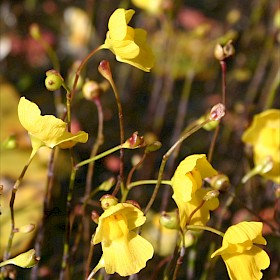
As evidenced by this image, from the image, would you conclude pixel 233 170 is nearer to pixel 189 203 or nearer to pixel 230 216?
pixel 230 216

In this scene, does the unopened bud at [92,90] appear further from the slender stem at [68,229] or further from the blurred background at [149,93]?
the blurred background at [149,93]

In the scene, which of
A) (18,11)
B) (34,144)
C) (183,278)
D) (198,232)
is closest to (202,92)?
(18,11)

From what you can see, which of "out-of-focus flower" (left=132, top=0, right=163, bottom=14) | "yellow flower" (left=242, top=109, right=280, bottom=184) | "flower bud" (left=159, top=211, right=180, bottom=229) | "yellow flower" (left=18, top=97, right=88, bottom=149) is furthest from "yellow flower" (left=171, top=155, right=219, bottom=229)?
"out-of-focus flower" (left=132, top=0, right=163, bottom=14)

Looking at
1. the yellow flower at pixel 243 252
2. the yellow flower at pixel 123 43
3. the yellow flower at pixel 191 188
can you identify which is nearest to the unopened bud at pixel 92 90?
the yellow flower at pixel 123 43

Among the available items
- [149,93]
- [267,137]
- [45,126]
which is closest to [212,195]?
[45,126]

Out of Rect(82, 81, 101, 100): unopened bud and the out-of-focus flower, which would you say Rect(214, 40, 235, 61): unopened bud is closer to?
Rect(82, 81, 101, 100): unopened bud
